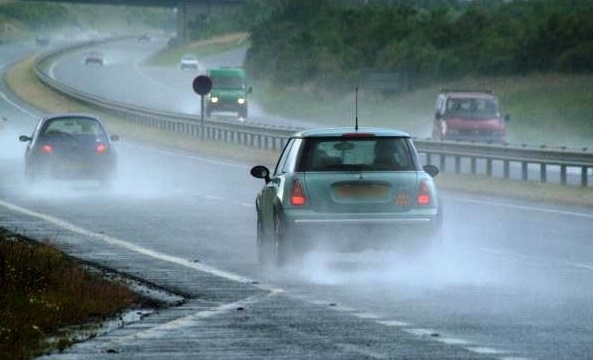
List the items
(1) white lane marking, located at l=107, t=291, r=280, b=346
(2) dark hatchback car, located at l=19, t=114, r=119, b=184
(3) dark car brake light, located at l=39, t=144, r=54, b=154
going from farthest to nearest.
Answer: (3) dark car brake light, located at l=39, t=144, r=54, b=154, (2) dark hatchback car, located at l=19, t=114, r=119, b=184, (1) white lane marking, located at l=107, t=291, r=280, b=346

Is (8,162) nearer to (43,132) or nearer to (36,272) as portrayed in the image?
(43,132)

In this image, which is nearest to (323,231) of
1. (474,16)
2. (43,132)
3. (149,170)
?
(43,132)

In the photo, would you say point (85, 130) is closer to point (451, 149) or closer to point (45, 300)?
point (451, 149)

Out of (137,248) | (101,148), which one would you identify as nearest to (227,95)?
(101,148)

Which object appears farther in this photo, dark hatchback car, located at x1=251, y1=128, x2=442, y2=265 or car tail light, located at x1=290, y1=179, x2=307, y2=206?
car tail light, located at x1=290, y1=179, x2=307, y2=206

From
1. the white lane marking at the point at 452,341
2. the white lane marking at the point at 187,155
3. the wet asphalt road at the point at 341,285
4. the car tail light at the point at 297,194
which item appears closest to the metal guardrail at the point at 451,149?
the white lane marking at the point at 187,155

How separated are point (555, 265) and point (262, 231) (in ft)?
10.5

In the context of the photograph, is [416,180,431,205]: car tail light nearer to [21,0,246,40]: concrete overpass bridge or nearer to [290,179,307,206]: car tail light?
[290,179,307,206]: car tail light

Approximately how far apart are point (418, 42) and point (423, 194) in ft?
261

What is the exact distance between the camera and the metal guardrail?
117 ft

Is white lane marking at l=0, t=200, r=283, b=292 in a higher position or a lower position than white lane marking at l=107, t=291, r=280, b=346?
lower

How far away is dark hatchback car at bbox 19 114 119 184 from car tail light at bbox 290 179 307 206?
19.0 m

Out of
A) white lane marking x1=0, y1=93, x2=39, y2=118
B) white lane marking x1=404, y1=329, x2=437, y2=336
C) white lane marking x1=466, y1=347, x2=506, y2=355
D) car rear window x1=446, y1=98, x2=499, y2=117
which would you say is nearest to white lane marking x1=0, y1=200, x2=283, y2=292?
white lane marking x1=404, y1=329, x2=437, y2=336

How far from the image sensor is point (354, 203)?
1845cm
